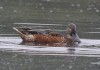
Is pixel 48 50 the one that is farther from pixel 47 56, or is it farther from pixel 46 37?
pixel 46 37

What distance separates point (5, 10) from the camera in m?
26.0

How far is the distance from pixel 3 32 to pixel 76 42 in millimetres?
2702

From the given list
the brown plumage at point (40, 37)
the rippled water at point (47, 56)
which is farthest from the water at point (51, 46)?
the brown plumage at point (40, 37)

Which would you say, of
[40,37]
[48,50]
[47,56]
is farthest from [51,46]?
[47,56]

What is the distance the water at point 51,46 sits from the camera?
13188 millimetres

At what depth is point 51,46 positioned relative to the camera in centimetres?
1531

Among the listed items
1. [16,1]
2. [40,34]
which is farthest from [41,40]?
[16,1]

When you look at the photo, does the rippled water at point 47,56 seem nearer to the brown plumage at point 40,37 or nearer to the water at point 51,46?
the water at point 51,46

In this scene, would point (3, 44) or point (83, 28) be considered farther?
point (83, 28)

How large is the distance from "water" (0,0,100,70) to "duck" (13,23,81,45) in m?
0.24

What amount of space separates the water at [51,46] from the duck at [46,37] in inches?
Answer: 9.5

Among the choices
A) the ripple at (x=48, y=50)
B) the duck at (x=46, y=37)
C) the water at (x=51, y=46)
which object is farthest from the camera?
the duck at (x=46, y=37)

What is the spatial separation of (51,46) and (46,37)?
0.69 m

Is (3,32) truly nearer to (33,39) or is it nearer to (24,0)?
(33,39)
